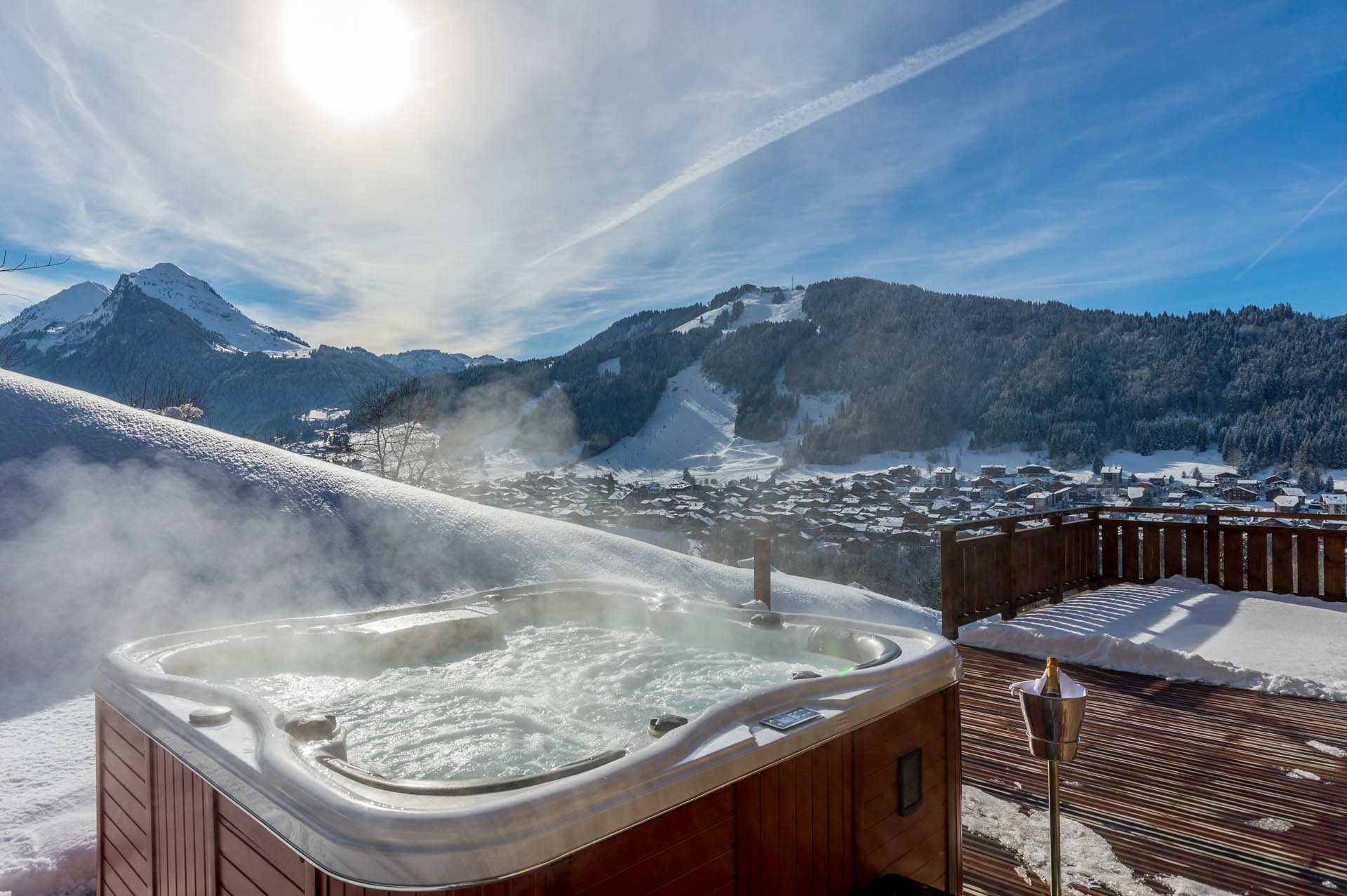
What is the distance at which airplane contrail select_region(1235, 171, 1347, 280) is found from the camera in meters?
10.9

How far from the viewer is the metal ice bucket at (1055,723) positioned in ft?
3.53

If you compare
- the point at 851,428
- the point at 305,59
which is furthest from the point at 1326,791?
the point at 851,428

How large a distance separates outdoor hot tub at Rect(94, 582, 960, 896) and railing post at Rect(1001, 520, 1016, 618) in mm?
2339

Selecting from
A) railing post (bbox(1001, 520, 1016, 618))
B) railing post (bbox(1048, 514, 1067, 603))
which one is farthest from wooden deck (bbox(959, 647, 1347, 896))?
railing post (bbox(1048, 514, 1067, 603))

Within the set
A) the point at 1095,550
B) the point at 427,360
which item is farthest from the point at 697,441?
the point at 427,360

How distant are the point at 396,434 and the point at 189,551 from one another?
1144 cm

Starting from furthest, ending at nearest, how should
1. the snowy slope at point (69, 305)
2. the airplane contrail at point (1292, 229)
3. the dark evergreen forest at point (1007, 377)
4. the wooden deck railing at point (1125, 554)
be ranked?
the snowy slope at point (69, 305), the dark evergreen forest at point (1007, 377), the airplane contrail at point (1292, 229), the wooden deck railing at point (1125, 554)

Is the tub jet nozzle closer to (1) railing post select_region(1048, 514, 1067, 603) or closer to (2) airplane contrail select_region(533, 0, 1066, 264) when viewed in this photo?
(1) railing post select_region(1048, 514, 1067, 603)

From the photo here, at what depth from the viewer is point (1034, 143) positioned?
8.74 m

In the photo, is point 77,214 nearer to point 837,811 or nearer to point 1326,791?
point 837,811

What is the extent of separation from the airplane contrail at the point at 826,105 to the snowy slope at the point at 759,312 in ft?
156

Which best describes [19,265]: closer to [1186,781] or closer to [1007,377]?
[1186,781]

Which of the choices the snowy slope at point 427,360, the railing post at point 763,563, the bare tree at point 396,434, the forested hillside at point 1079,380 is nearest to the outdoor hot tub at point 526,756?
the railing post at point 763,563

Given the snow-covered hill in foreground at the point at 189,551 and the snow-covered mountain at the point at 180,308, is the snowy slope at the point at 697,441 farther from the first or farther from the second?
the snow-covered mountain at the point at 180,308
